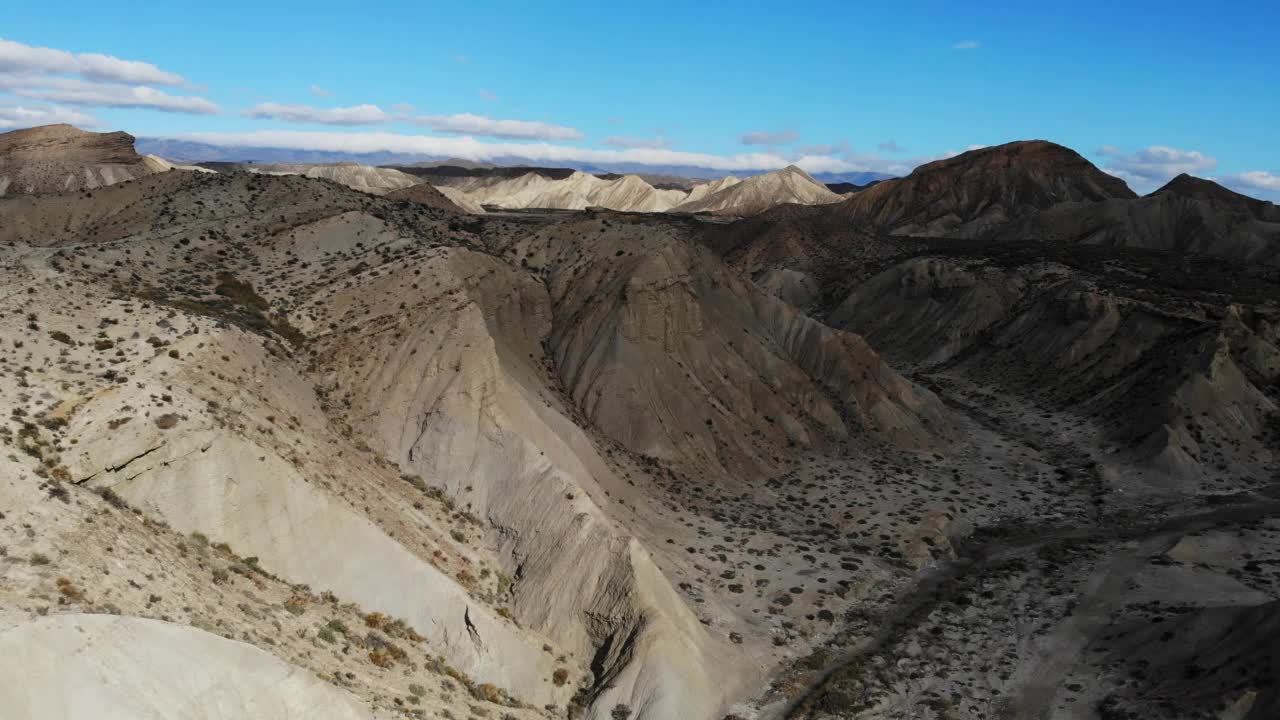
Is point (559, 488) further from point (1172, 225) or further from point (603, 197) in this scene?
point (603, 197)

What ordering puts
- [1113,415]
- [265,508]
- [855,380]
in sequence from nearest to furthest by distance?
1. [265,508]
2. [855,380]
3. [1113,415]

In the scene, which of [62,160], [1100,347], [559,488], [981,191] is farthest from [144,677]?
[981,191]

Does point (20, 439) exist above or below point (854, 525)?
above

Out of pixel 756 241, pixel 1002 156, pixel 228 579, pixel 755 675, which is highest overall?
pixel 1002 156

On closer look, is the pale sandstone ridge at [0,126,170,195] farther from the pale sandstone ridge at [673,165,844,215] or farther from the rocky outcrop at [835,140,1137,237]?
the pale sandstone ridge at [673,165,844,215]

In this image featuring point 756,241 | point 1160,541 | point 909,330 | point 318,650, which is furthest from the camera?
point 756,241

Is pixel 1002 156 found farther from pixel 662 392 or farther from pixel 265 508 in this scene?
pixel 265 508

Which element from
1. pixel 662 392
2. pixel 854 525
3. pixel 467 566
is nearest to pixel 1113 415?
pixel 854 525
